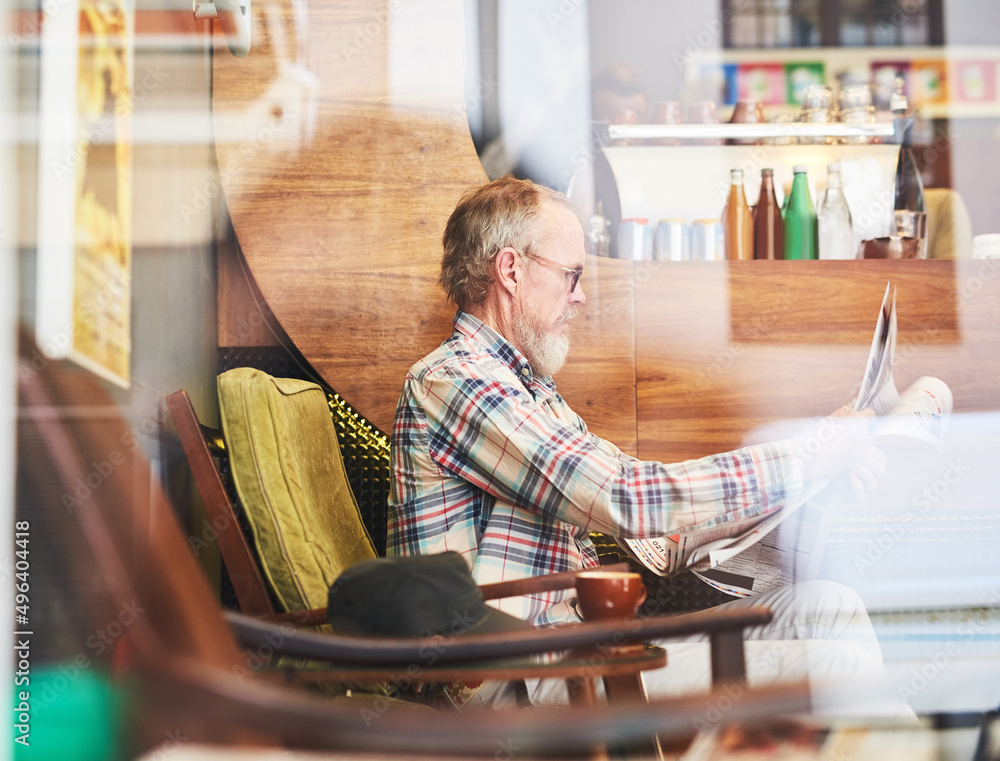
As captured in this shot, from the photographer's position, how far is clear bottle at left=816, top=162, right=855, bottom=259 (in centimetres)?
229

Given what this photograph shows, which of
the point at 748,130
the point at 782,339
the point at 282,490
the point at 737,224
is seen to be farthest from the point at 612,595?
the point at 748,130

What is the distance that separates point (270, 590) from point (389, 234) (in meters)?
0.95

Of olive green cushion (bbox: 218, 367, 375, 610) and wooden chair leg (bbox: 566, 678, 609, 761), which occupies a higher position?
olive green cushion (bbox: 218, 367, 375, 610)

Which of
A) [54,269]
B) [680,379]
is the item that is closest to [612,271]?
[680,379]

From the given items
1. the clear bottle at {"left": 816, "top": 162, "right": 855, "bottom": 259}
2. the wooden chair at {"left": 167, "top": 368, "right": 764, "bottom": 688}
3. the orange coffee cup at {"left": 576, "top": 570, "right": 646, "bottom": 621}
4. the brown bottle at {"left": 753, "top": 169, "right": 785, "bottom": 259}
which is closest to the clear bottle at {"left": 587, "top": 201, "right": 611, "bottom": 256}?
the brown bottle at {"left": 753, "top": 169, "right": 785, "bottom": 259}

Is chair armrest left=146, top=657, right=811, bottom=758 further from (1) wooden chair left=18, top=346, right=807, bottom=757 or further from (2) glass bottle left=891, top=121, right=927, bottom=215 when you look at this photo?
(2) glass bottle left=891, top=121, right=927, bottom=215

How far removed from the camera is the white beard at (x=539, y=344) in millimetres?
1712

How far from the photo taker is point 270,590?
1507mm

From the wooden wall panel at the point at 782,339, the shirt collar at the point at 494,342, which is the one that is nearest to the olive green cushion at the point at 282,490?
the shirt collar at the point at 494,342

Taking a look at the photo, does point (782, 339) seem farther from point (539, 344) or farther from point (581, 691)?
point (581, 691)

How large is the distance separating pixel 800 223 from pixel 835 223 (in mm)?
103

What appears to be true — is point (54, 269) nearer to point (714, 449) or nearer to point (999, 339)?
point (714, 449)

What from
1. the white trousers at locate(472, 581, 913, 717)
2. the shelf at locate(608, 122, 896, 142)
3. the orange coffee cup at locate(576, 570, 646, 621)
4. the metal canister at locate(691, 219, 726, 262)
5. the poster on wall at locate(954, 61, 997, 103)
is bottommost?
the white trousers at locate(472, 581, 913, 717)

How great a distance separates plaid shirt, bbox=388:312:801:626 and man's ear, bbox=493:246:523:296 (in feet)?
0.34
